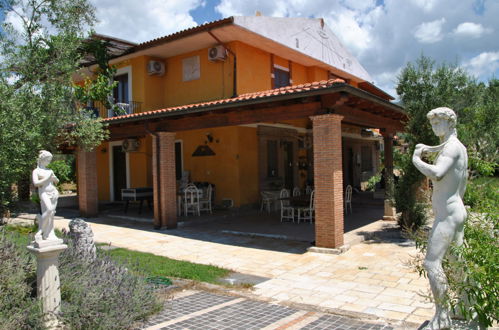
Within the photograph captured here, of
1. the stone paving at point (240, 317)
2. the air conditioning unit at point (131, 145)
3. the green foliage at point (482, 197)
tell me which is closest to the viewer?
the green foliage at point (482, 197)

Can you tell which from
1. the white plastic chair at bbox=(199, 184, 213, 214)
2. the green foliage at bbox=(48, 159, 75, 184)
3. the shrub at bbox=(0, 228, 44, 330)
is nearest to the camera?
the shrub at bbox=(0, 228, 44, 330)

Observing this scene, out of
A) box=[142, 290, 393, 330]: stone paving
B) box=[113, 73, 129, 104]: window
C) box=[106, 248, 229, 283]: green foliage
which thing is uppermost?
box=[113, 73, 129, 104]: window

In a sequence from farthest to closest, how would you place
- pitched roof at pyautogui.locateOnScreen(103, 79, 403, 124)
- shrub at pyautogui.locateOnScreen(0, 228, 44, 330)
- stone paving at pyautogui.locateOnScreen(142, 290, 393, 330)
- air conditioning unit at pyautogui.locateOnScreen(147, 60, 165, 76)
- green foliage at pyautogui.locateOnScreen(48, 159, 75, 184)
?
green foliage at pyautogui.locateOnScreen(48, 159, 75, 184) → air conditioning unit at pyautogui.locateOnScreen(147, 60, 165, 76) → pitched roof at pyautogui.locateOnScreen(103, 79, 403, 124) → stone paving at pyautogui.locateOnScreen(142, 290, 393, 330) → shrub at pyautogui.locateOnScreen(0, 228, 44, 330)

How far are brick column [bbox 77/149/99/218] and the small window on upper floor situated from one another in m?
7.05

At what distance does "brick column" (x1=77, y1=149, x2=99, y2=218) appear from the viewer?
44.8 ft

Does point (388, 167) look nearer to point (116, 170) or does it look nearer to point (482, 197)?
point (482, 197)

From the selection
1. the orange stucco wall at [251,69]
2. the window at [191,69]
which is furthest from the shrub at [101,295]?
the window at [191,69]

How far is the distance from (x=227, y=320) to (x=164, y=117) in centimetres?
703

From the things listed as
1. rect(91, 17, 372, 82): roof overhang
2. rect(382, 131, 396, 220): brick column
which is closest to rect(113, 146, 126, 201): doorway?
rect(91, 17, 372, 82): roof overhang

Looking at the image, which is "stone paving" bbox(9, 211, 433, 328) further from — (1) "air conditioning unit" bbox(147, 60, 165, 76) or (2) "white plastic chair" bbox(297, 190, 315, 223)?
(1) "air conditioning unit" bbox(147, 60, 165, 76)

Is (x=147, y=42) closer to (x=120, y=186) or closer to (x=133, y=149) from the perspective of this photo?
(x=133, y=149)

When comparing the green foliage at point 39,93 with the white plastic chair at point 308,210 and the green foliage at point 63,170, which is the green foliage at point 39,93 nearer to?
the white plastic chair at point 308,210

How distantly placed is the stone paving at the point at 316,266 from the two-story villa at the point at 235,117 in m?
0.83

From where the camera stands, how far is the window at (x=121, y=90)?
1600 cm
